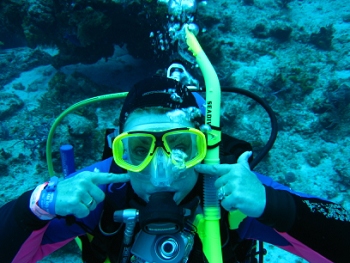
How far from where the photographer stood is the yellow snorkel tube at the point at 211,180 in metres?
1.72

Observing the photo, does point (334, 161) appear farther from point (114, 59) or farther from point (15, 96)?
point (15, 96)

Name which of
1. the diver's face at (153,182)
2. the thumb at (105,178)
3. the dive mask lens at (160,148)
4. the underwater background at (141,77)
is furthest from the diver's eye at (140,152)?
the underwater background at (141,77)

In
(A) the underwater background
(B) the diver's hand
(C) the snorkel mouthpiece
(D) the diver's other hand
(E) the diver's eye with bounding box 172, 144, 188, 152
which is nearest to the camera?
(B) the diver's hand

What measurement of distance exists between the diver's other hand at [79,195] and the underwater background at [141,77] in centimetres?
388

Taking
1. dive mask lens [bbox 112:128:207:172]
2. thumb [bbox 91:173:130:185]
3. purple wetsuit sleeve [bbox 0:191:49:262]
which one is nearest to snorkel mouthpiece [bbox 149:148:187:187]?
dive mask lens [bbox 112:128:207:172]

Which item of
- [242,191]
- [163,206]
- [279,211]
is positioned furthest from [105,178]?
[279,211]

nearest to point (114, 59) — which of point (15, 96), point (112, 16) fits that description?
point (112, 16)

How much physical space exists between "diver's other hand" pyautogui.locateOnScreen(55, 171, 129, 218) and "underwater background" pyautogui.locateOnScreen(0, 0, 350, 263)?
3.88 metres

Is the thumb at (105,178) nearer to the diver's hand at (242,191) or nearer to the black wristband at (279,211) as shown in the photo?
the diver's hand at (242,191)

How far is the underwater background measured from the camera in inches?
243

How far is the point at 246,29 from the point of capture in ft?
37.2

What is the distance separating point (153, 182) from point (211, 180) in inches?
18.2

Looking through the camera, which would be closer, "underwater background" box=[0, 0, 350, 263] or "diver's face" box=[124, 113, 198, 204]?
"diver's face" box=[124, 113, 198, 204]

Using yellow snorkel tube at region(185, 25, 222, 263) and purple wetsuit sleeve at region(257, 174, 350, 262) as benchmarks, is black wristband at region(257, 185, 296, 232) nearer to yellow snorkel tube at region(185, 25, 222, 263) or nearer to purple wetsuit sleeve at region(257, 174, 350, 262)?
purple wetsuit sleeve at region(257, 174, 350, 262)
